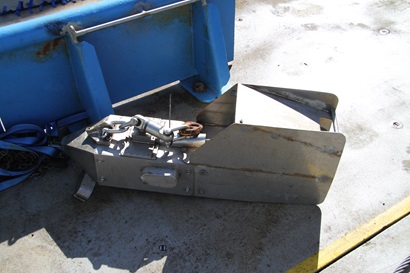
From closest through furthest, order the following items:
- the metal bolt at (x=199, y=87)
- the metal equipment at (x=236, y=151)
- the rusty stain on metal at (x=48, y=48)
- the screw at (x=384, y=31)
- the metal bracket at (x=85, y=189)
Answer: the metal equipment at (x=236, y=151) < the metal bracket at (x=85, y=189) < the rusty stain on metal at (x=48, y=48) < the metal bolt at (x=199, y=87) < the screw at (x=384, y=31)

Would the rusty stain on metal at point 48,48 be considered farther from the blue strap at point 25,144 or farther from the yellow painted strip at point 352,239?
the yellow painted strip at point 352,239

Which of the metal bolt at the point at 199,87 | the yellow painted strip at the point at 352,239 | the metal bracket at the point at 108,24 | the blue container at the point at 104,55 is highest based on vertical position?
the metal bracket at the point at 108,24

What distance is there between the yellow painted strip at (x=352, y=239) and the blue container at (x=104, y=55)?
5.94ft

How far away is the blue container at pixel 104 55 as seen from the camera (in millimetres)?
3178

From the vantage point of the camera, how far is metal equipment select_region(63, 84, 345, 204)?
9.18 ft

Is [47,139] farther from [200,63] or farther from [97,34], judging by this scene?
[200,63]

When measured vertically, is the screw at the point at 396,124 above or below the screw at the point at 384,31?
below

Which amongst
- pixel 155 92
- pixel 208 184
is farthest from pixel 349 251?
pixel 155 92

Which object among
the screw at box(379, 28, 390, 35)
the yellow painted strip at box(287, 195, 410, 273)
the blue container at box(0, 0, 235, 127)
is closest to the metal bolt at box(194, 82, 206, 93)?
the blue container at box(0, 0, 235, 127)

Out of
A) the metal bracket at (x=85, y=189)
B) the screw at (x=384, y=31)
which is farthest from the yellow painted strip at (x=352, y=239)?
the screw at (x=384, y=31)

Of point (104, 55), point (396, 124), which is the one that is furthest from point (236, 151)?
point (396, 124)

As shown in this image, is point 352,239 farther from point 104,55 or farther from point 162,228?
point 104,55

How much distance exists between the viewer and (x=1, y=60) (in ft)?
10.2

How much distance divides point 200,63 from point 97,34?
1085 millimetres
